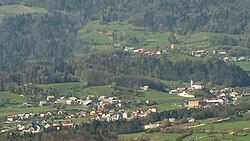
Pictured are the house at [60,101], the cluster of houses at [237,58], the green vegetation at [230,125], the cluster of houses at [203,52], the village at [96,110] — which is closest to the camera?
the green vegetation at [230,125]

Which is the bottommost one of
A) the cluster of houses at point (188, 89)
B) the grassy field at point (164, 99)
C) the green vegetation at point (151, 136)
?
the cluster of houses at point (188, 89)

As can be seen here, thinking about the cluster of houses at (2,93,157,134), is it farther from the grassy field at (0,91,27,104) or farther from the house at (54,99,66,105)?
the grassy field at (0,91,27,104)

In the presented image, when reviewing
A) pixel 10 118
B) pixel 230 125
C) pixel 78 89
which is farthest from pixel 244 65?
pixel 230 125

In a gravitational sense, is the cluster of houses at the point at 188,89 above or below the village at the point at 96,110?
below

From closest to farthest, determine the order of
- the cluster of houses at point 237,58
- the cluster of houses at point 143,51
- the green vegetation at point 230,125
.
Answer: the green vegetation at point 230,125 → the cluster of houses at point 237,58 → the cluster of houses at point 143,51

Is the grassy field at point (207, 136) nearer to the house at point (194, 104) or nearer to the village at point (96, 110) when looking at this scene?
the village at point (96, 110)

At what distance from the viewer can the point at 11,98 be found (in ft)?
428

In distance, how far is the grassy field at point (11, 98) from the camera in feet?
422

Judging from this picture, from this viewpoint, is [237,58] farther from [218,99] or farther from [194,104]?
[194,104]

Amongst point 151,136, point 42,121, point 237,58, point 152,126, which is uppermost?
Result: point 151,136

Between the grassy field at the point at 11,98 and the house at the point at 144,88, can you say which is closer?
the grassy field at the point at 11,98

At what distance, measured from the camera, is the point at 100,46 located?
194625 mm

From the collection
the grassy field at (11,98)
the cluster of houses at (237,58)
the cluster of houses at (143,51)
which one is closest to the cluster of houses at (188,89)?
the grassy field at (11,98)

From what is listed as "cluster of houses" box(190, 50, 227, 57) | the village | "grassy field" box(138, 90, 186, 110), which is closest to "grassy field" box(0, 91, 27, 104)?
the village
